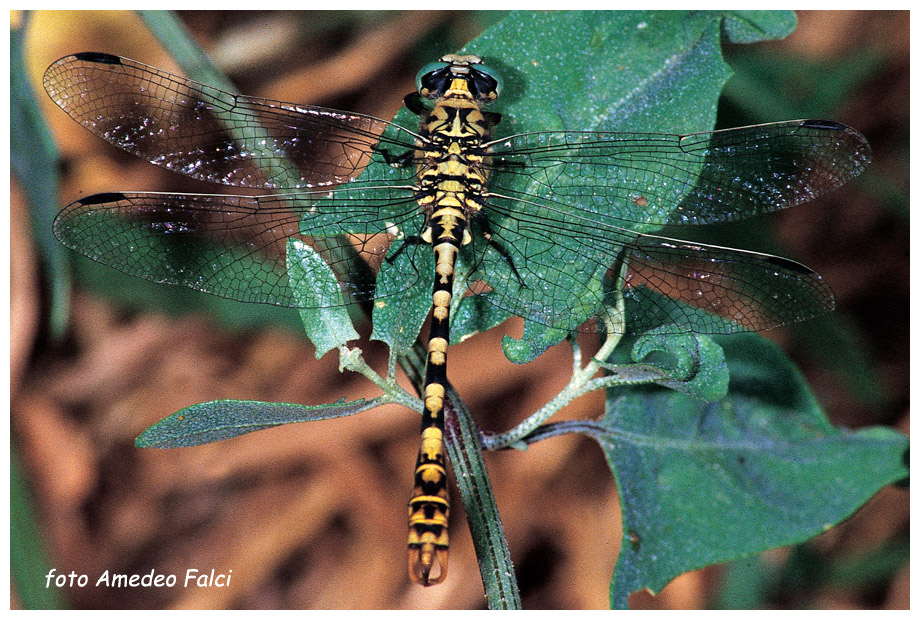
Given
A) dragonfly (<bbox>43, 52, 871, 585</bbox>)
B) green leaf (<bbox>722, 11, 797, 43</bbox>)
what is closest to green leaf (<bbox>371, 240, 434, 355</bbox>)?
dragonfly (<bbox>43, 52, 871, 585</bbox>)

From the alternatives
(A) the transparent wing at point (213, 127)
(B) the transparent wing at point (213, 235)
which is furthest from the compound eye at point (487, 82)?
(B) the transparent wing at point (213, 235)

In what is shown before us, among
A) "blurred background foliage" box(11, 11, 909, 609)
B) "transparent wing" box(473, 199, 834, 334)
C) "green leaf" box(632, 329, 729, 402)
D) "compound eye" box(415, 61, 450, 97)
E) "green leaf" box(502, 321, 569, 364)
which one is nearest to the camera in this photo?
"green leaf" box(632, 329, 729, 402)

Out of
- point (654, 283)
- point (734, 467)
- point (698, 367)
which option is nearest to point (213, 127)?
point (654, 283)

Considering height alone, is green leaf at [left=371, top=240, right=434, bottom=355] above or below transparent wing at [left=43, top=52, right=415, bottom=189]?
below

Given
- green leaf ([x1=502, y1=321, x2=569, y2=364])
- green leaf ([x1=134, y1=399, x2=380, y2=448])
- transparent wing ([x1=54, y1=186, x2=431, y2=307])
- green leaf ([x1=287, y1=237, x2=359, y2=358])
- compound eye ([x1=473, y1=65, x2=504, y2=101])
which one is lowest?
green leaf ([x1=134, y1=399, x2=380, y2=448])

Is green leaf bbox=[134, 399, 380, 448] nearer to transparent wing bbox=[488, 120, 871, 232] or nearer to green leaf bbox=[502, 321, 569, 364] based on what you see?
green leaf bbox=[502, 321, 569, 364]

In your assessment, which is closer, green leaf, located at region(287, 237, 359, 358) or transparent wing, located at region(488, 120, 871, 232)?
A: green leaf, located at region(287, 237, 359, 358)

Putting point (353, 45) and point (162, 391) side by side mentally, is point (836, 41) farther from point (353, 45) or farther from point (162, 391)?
point (162, 391)
